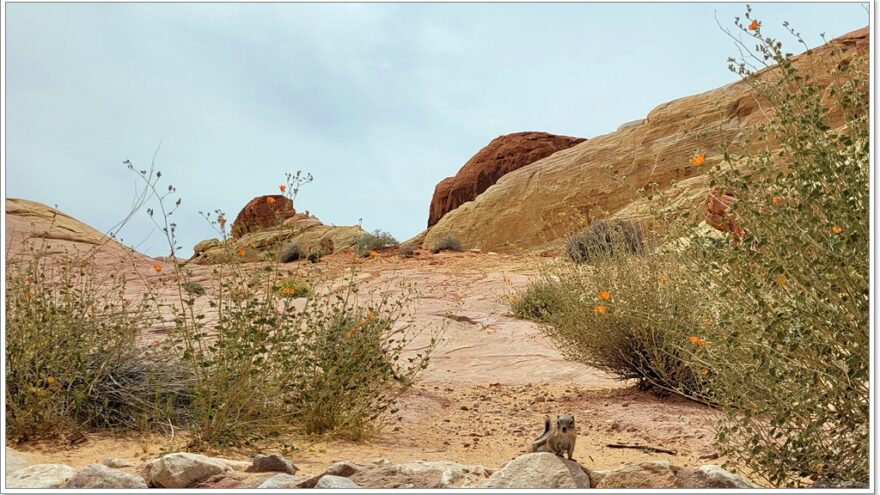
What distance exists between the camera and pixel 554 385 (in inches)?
331

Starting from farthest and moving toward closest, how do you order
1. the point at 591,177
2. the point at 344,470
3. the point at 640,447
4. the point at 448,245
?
the point at 591,177, the point at 448,245, the point at 640,447, the point at 344,470

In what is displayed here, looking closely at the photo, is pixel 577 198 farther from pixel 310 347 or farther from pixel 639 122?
pixel 310 347

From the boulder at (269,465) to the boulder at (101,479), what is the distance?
0.55 m

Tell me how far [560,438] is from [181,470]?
1786 mm

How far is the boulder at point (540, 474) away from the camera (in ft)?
11.4

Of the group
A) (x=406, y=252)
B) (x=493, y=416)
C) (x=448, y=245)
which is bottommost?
(x=493, y=416)

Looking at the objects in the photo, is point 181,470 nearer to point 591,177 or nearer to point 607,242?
point 607,242

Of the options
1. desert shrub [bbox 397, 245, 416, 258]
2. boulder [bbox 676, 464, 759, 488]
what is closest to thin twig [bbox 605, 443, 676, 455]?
boulder [bbox 676, 464, 759, 488]

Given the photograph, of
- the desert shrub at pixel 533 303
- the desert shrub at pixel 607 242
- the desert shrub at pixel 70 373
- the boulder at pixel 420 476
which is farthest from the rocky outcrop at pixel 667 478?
the desert shrub at pixel 533 303

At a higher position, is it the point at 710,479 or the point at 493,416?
the point at 710,479

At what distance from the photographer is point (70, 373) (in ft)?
17.0

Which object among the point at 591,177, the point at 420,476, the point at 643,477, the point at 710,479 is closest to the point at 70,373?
the point at 420,476

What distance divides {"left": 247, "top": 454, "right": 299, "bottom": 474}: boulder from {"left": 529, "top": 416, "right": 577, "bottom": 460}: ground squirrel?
1.28 metres

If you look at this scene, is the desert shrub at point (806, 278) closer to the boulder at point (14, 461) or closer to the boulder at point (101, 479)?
the boulder at point (101, 479)
